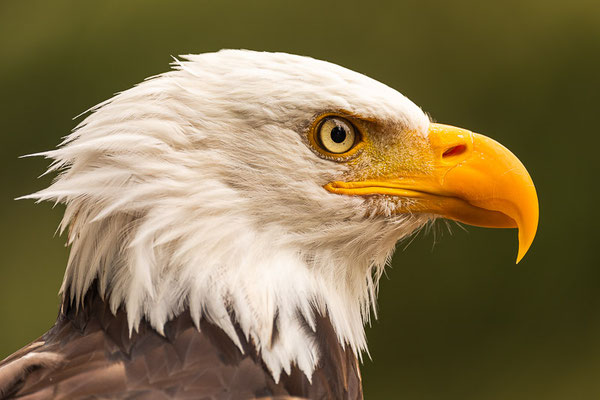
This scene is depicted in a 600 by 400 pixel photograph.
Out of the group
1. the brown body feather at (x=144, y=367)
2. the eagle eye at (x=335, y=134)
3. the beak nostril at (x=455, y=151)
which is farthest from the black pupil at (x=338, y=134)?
the brown body feather at (x=144, y=367)

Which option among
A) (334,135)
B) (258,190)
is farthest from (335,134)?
(258,190)

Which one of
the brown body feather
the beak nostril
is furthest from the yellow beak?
the brown body feather

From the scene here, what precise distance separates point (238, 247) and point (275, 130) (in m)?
0.21

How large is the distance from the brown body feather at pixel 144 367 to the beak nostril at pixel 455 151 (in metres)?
0.41

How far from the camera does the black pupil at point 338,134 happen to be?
1.35 metres

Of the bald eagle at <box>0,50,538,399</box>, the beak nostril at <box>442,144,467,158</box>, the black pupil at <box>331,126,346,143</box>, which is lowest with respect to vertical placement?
the bald eagle at <box>0,50,538,399</box>

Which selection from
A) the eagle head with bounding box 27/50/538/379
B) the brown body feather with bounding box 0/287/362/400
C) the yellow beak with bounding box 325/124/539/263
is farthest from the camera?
the yellow beak with bounding box 325/124/539/263

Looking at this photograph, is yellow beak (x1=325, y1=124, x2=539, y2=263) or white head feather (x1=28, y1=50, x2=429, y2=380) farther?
yellow beak (x1=325, y1=124, x2=539, y2=263)

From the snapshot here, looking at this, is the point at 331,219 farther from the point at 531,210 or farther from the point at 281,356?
the point at 531,210

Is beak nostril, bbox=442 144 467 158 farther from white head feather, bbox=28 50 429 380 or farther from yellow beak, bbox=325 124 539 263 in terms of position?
white head feather, bbox=28 50 429 380

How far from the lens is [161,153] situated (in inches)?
51.4

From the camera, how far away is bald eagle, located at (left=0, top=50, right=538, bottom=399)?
1.24 m

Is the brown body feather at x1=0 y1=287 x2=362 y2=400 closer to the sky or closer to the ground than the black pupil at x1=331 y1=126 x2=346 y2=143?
closer to the ground

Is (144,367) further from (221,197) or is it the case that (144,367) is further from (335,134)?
(335,134)
